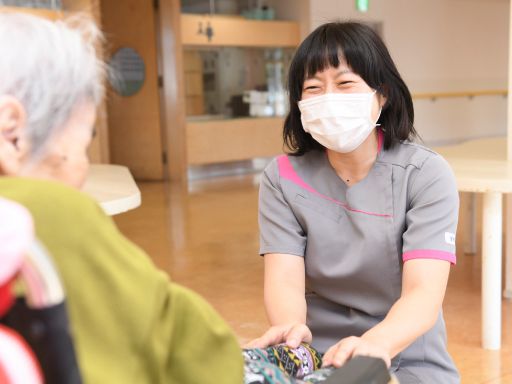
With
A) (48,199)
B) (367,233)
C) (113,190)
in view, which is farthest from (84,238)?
(113,190)

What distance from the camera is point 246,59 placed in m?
9.59

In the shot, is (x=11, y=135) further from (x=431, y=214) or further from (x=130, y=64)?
(x=130, y=64)

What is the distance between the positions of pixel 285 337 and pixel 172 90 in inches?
307

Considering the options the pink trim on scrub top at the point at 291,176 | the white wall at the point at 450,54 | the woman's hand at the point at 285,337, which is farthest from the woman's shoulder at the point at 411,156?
the white wall at the point at 450,54

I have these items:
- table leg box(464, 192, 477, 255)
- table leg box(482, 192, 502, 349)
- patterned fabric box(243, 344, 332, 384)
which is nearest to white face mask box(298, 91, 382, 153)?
patterned fabric box(243, 344, 332, 384)

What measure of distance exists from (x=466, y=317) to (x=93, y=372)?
2.89 m

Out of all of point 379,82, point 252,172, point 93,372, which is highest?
point 379,82

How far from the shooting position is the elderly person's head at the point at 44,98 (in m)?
0.77

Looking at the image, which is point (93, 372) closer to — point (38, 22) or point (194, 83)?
point (38, 22)

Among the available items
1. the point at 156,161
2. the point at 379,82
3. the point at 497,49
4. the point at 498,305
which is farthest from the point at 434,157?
→ the point at 497,49

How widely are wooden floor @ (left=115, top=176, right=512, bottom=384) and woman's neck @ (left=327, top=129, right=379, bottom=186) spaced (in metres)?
1.26

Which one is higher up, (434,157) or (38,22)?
(38,22)

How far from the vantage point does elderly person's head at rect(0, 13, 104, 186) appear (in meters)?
0.77

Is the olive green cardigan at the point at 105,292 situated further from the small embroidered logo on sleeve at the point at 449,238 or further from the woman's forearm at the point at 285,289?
the small embroidered logo on sleeve at the point at 449,238
